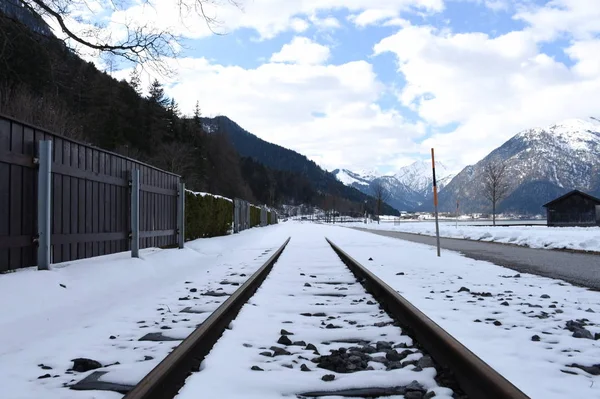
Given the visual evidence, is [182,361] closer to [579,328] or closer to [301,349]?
[301,349]

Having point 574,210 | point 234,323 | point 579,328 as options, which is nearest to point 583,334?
point 579,328

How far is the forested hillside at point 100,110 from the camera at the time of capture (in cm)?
907

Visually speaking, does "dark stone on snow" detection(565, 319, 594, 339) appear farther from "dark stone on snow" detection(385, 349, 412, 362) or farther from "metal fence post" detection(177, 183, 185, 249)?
"metal fence post" detection(177, 183, 185, 249)

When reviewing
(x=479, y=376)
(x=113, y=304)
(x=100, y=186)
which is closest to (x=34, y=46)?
(x=100, y=186)

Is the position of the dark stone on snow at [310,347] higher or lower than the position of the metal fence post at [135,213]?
lower

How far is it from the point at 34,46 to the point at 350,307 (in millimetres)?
8326

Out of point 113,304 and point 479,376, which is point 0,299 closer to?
point 113,304

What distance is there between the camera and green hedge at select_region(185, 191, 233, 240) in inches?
599

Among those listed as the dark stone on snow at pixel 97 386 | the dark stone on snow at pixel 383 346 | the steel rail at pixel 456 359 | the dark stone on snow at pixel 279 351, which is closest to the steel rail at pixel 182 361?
the dark stone on snow at pixel 97 386

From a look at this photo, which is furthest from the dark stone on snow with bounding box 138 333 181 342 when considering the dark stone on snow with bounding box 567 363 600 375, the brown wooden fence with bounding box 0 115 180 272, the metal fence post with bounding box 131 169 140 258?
the metal fence post with bounding box 131 169 140 258

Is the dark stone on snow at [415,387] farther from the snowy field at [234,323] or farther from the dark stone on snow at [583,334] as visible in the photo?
the dark stone on snow at [583,334]

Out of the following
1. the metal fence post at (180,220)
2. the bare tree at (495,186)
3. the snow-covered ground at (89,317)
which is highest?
the bare tree at (495,186)

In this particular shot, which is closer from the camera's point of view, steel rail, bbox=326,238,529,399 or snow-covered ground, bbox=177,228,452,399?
steel rail, bbox=326,238,529,399

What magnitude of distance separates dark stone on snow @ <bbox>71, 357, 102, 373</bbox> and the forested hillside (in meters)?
7.66
